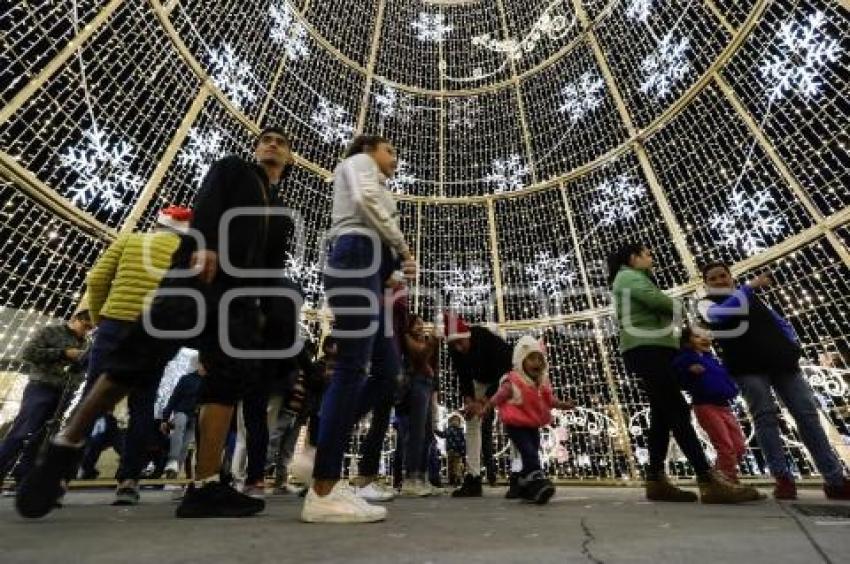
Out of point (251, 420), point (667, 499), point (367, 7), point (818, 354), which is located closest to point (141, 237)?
point (251, 420)

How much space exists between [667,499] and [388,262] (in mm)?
2534

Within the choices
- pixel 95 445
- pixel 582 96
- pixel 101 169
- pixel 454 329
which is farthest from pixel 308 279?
pixel 582 96

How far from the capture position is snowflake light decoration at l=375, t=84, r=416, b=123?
10541 mm

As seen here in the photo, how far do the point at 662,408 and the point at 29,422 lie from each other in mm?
4647

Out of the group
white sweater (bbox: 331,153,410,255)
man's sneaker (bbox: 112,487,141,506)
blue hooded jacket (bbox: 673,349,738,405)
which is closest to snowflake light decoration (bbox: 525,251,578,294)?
blue hooded jacket (bbox: 673,349,738,405)

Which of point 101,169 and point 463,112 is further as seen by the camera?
point 463,112

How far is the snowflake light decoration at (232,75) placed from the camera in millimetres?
7598

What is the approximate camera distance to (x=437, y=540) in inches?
58.7

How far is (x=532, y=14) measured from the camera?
35.9 feet

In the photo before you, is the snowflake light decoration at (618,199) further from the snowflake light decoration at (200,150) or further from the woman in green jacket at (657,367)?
the snowflake light decoration at (200,150)

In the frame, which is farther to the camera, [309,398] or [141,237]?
[309,398]

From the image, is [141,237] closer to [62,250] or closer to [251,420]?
[251,420]

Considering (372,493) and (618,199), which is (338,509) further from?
(618,199)

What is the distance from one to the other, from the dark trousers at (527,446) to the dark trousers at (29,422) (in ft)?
11.4
